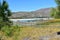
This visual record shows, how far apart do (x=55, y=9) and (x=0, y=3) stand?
94.8ft

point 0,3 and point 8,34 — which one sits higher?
point 0,3

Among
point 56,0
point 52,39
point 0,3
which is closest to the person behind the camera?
point 52,39

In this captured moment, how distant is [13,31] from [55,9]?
38097mm

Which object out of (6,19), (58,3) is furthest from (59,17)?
(6,19)

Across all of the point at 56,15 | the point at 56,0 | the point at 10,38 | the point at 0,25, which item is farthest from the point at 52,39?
the point at 56,15

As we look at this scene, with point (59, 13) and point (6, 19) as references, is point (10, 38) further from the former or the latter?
point (59, 13)

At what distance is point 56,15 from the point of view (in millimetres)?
52656

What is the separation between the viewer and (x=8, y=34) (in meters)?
14.9

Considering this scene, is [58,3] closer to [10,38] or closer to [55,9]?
[55,9]

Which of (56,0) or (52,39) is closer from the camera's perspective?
(52,39)

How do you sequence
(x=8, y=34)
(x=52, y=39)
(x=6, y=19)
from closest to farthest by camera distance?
(x=52, y=39) → (x=8, y=34) → (x=6, y=19)

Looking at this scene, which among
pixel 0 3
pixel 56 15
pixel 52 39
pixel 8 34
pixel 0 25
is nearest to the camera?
pixel 52 39

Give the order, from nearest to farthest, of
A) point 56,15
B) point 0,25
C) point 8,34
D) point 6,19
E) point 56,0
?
point 8,34 → point 0,25 → point 6,19 → point 56,0 → point 56,15

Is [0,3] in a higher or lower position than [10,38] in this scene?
higher
